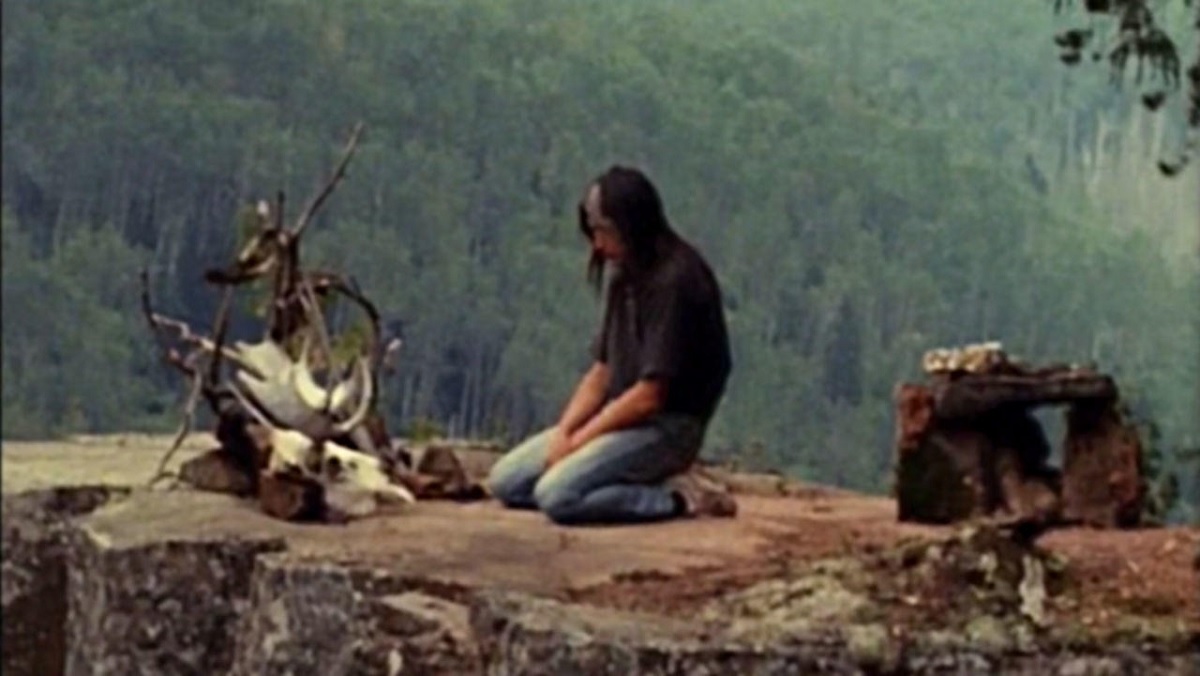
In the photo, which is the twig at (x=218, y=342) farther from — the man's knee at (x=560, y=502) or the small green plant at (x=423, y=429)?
the man's knee at (x=560, y=502)

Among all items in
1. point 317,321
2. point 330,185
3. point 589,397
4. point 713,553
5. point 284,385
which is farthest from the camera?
point 317,321

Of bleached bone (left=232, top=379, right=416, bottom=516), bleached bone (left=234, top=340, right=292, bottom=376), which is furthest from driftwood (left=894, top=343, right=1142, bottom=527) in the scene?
bleached bone (left=234, top=340, right=292, bottom=376)

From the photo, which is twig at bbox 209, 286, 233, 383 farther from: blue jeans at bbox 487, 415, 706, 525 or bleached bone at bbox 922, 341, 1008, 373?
bleached bone at bbox 922, 341, 1008, 373

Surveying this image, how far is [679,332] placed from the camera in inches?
271

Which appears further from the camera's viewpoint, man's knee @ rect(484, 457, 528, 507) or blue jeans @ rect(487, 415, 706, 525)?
man's knee @ rect(484, 457, 528, 507)

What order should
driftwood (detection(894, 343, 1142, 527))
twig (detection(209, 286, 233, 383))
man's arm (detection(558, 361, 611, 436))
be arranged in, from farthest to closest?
twig (detection(209, 286, 233, 383))
man's arm (detection(558, 361, 611, 436))
driftwood (detection(894, 343, 1142, 527))

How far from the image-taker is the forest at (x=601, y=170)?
7.18 m

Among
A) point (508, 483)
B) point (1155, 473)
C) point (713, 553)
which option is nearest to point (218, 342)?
point (508, 483)

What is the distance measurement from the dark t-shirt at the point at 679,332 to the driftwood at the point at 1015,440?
37 cm

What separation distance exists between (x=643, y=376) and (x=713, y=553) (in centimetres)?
56

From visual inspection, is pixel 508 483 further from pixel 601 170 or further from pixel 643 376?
pixel 601 170

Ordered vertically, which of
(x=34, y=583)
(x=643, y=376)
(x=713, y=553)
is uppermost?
→ (x=643, y=376)

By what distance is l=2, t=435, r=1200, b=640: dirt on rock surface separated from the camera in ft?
18.7

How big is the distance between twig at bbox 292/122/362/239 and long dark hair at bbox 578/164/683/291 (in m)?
0.76
